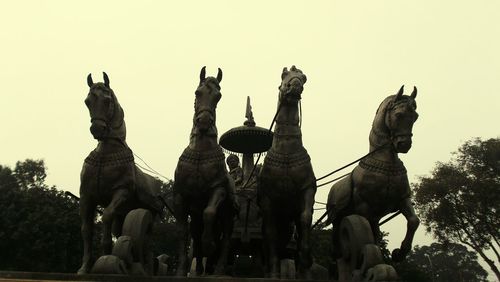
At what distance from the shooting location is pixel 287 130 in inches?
287

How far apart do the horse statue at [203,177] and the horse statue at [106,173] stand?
0.76 meters

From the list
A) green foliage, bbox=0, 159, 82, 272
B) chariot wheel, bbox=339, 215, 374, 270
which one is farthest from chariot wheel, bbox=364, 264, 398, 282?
green foliage, bbox=0, 159, 82, 272

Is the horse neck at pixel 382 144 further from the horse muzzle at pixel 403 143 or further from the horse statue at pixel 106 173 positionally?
the horse statue at pixel 106 173

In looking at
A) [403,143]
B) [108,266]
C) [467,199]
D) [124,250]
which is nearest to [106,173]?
[124,250]

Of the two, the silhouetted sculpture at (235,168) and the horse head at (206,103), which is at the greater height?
the silhouetted sculpture at (235,168)

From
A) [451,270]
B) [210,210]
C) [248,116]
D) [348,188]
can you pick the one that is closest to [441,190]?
[248,116]

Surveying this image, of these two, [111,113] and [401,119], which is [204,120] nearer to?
[111,113]

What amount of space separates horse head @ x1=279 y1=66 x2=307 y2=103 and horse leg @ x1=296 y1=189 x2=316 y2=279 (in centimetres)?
138

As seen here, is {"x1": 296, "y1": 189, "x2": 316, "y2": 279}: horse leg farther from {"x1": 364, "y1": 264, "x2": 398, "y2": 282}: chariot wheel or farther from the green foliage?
the green foliage

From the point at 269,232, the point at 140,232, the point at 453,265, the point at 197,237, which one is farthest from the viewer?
the point at 453,265

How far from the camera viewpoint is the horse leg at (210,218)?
6707 mm

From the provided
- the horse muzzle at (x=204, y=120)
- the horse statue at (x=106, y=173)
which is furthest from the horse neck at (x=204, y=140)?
the horse statue at (x=106, y=173)

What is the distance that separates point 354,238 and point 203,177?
88.0 inches

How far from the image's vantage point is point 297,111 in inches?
292
